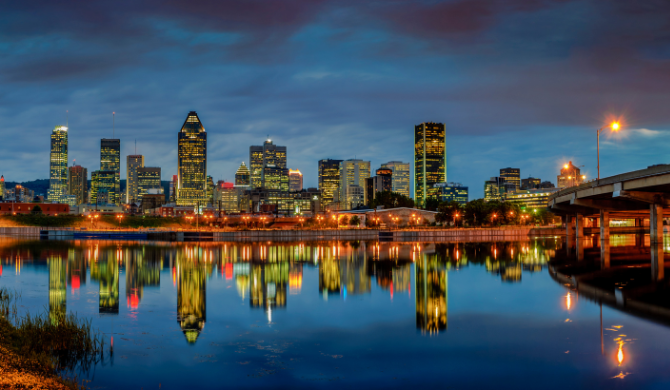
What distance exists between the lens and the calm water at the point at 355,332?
15.2 metres

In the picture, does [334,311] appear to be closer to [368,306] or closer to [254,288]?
[368,306]

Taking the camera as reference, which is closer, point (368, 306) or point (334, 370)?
point (334, 370)

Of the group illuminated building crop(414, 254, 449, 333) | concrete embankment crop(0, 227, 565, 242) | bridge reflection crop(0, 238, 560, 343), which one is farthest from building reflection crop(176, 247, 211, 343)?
concrete embankment crop(0, 227, 565, 242)

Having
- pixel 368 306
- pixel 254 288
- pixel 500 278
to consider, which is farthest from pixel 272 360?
pixel 500 278

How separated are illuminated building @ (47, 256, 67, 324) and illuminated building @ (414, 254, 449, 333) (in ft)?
50.5

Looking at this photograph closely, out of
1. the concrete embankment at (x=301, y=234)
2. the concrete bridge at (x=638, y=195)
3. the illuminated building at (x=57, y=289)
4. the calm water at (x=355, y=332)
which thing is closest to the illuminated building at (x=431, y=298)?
the calm water at (x=355, y=332)

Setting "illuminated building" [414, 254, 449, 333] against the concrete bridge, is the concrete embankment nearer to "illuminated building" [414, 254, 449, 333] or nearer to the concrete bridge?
the concrete bridge

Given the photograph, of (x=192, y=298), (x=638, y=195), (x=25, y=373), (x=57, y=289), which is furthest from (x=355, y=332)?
(x=638, y=195)

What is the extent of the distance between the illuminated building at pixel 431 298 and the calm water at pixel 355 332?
0.10 meters

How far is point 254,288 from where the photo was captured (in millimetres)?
35062

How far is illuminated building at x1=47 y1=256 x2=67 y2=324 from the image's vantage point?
2451 cm

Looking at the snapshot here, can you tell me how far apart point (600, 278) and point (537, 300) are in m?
12.7

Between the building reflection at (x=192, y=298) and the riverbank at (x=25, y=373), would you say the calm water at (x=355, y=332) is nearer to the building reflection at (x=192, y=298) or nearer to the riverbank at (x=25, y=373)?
the building reflection at (x=192, y=298)

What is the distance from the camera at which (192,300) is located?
3014 cm
